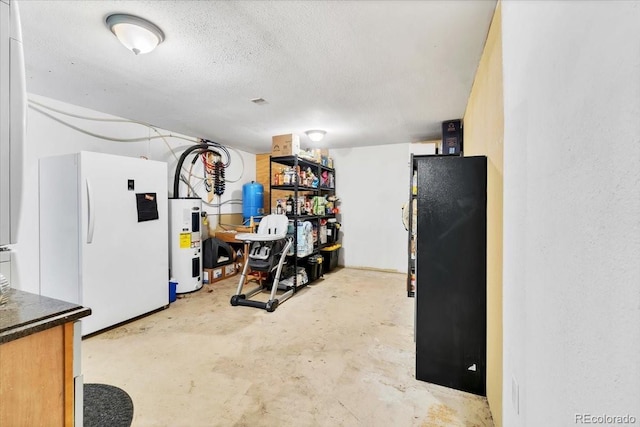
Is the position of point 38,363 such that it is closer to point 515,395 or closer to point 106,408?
point 106,408

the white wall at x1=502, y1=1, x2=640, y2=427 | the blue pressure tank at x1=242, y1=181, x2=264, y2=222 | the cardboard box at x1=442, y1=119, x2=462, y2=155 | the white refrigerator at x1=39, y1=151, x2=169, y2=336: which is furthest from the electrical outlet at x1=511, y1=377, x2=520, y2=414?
the blue pressure tank at x1=242, y1=181, x2=264, y2=222

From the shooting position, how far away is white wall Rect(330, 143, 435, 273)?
5074 millimetres

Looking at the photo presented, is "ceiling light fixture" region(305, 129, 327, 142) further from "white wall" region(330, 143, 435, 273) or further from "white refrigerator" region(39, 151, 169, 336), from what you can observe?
"white refrigerator" region(39, 151, 169, 336)

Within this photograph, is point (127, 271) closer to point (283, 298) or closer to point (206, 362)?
point (206, 362)

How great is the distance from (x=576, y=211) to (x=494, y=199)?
1029mm

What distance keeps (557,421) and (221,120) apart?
3.97 m

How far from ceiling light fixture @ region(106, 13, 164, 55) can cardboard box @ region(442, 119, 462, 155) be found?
10.8 ft

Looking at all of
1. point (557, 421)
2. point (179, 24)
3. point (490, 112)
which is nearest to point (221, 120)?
point (179, 24)

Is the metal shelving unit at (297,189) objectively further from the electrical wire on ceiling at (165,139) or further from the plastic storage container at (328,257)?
the electrical wire on ceiling at (165,139)

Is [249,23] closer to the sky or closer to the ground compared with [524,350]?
closer to the sky

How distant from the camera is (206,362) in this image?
2.23 meters

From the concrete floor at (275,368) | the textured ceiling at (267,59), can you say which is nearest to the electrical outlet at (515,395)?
the concrete floor at (275,368)

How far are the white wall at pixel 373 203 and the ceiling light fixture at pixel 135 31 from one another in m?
4.00

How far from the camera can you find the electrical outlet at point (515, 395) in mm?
1135
